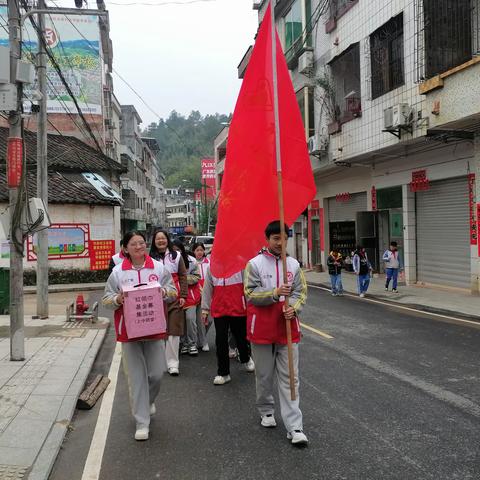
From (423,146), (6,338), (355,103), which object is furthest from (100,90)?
(6,338)

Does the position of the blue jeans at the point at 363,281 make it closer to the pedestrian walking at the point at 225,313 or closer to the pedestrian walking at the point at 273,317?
the pedestrian walking at the point at 225,313

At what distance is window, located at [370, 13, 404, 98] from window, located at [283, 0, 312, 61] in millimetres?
6013

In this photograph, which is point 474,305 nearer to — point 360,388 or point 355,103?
point 360,388

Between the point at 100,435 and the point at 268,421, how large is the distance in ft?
5.00

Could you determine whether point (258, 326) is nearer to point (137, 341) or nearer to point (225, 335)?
point (137, 341)

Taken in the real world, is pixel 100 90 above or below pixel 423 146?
above

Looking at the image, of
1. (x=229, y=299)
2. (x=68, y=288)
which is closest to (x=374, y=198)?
(x=68, y=288)

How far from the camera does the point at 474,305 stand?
1245 centimetres

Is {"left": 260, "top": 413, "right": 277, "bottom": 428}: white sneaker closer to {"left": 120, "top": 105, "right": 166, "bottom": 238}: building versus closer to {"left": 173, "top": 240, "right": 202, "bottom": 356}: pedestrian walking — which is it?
{"left": 173, "top": 240, "right": 202, "bottom": 356}: pedestrian walking

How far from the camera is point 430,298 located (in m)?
14.1

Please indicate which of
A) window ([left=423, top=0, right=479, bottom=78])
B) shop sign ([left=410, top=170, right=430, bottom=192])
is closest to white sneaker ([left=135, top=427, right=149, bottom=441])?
window ([left=423, top=0, right=479, bottom=78])

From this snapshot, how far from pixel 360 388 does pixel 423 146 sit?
491 inches

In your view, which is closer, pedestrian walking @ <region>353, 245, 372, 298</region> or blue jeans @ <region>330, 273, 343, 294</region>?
pedestrian walking @ <region>353, 245, 372, 298</region>

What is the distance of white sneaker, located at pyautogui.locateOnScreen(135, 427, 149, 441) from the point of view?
173 inches
